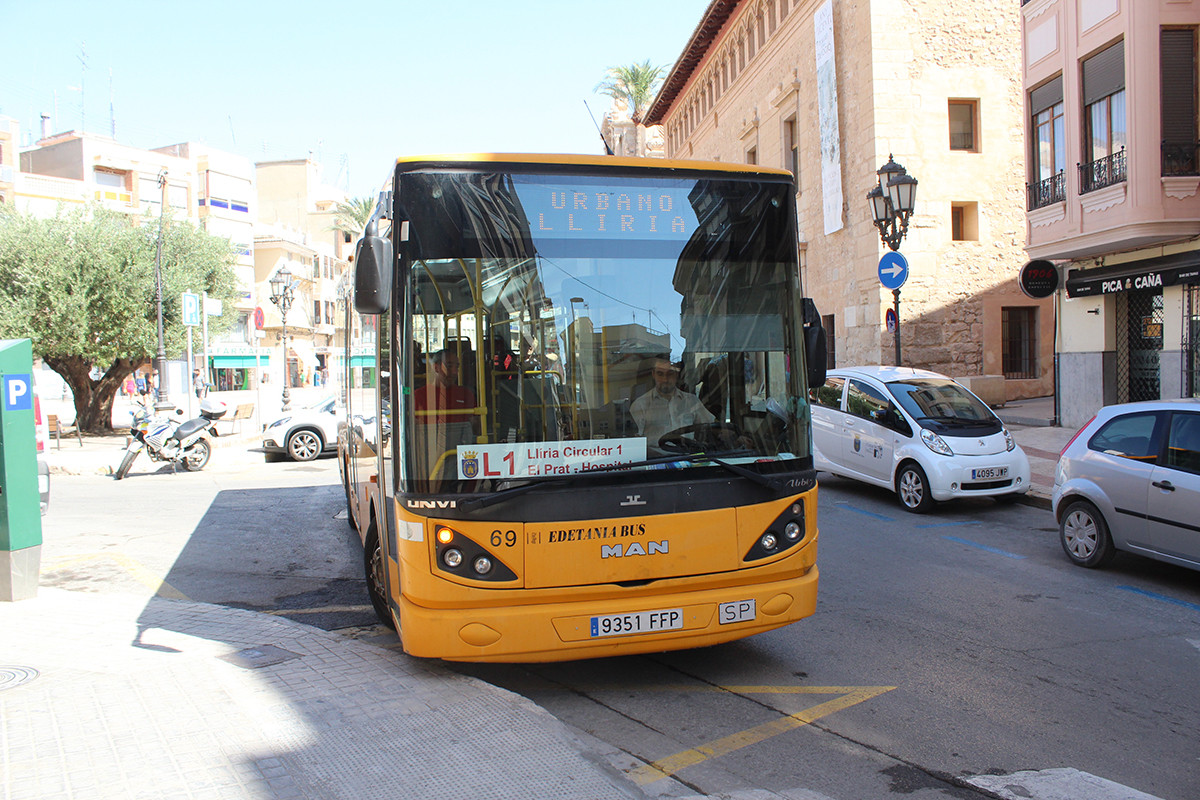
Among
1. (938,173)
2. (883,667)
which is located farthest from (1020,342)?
(883,667)

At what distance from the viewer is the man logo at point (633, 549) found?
4344 mm

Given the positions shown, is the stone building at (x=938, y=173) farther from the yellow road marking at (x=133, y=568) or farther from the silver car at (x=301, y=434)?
the yellow road marking at (x=133, y=568)

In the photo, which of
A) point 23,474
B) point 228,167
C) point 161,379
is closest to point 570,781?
point 23,474

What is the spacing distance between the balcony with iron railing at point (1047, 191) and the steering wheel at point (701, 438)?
Answer: 49.4ft

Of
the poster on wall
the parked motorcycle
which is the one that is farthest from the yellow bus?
the poster on wall

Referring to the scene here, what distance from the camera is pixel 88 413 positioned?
24.1m

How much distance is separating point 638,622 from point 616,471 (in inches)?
29.7

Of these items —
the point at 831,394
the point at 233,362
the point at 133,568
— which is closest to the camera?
the point at 133,568

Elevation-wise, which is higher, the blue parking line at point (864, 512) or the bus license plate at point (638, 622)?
the bus license plate at point (638, 622)

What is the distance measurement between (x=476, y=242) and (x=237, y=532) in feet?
22.6

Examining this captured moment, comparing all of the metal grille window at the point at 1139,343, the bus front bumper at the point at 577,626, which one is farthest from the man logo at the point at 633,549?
the metal grille window at the point at 1139,343

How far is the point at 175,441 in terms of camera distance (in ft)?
51.8

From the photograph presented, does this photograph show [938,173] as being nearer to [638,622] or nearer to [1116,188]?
[1116,188]

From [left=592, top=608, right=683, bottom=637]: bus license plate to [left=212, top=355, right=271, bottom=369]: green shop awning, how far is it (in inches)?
2003
